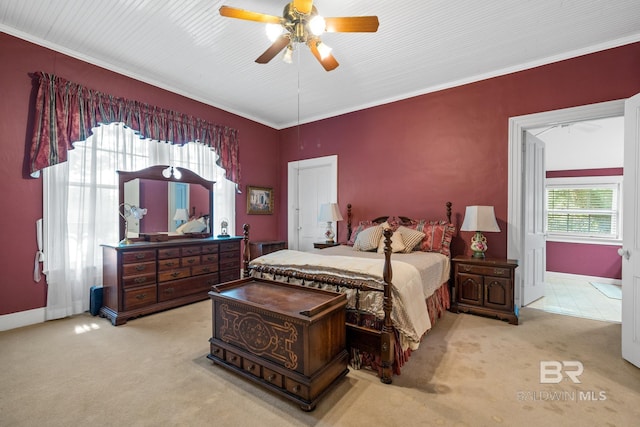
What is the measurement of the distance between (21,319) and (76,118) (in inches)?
88.1

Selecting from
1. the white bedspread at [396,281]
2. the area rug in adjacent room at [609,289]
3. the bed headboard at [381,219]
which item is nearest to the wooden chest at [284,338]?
the white bedspread at [396,281]

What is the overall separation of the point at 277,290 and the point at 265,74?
2.88 metres

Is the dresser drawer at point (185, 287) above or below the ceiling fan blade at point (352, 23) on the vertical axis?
below

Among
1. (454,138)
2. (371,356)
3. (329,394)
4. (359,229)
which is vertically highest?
(454,138)

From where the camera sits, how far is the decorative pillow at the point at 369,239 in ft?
12.3

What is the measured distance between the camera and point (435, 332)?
2.91 meters

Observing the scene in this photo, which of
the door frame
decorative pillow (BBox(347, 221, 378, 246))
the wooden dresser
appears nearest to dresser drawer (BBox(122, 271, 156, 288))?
the wooden dresser

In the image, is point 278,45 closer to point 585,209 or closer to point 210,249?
point 210,249

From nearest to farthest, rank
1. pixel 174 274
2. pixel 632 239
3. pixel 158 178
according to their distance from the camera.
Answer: pixel 632 239 → pixel 174 274 → pixel 158 178

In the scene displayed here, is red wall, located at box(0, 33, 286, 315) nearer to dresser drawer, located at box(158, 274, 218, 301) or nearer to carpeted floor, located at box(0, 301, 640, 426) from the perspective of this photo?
carpeted floor, located at box(0, 301, 640, 426)

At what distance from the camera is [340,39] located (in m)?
2.97

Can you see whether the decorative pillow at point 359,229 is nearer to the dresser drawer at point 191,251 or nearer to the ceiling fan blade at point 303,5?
the dresser drawer at point 191,251

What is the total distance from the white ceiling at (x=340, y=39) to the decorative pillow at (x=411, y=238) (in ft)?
6.94

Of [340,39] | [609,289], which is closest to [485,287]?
[609,289]
